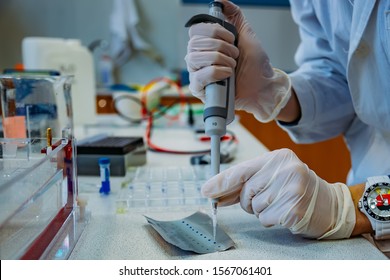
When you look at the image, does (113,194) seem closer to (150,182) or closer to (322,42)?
(150,182)

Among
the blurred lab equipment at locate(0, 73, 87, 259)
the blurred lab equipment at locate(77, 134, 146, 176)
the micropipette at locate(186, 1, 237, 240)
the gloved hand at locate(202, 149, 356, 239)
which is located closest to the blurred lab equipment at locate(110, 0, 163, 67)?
the blurred lab equipment at locate(77, 134, 146, 176)

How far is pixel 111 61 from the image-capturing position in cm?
262

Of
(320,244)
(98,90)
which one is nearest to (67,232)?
(320,244)

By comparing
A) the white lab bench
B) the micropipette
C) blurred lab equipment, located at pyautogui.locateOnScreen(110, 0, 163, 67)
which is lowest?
the white lab bench

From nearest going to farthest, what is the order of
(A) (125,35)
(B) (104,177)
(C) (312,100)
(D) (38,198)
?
(D) (38,198), (B) (104,177), (C) (312,100), (A) (125,35)

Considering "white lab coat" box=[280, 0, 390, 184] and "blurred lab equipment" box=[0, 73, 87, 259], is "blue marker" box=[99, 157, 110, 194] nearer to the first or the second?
"blurred lab equipment" box=[0, 73, 87, 259]

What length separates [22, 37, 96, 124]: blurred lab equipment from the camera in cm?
138

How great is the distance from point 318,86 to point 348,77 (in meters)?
0.16

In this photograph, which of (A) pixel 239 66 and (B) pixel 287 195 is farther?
(A) pixel 239 66

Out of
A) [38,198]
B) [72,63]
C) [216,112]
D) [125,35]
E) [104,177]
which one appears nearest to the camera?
[38,198]

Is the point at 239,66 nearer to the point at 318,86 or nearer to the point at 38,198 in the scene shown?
the point at 318,86

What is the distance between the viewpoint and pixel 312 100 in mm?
938

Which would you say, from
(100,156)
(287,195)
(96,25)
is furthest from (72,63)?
(96,25)

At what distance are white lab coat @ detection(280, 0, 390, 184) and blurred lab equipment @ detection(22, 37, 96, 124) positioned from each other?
0.77 meters
